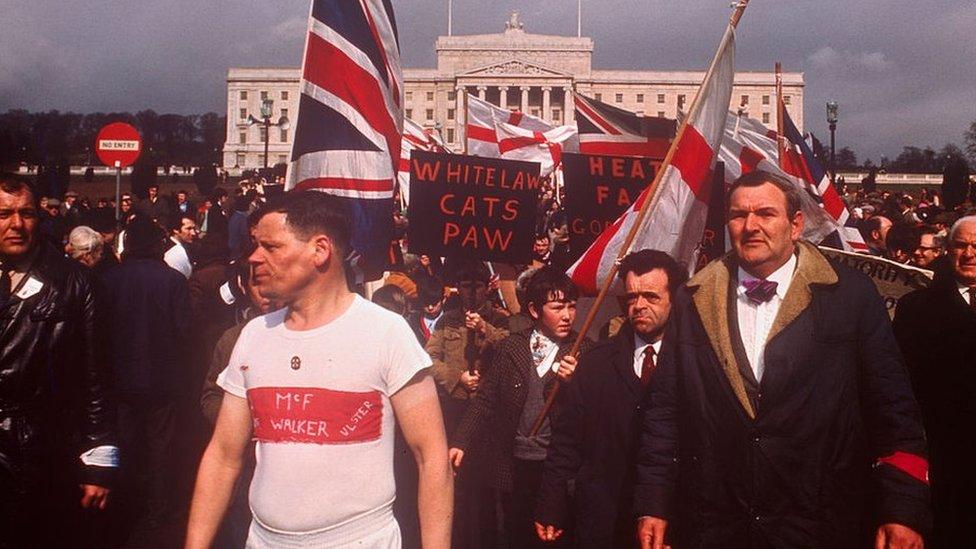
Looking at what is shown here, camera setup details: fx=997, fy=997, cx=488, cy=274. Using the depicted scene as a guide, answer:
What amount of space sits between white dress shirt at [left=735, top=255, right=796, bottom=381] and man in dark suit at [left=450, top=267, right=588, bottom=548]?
1.36 meters

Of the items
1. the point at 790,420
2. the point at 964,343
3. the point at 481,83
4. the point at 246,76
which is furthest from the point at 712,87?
the point at 246,76

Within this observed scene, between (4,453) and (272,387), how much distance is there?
133cm

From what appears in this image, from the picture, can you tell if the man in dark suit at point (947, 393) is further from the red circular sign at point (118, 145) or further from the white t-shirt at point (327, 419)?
the red circular sign at point (118, 145)

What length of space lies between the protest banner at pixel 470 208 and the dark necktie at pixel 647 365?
2.50 m

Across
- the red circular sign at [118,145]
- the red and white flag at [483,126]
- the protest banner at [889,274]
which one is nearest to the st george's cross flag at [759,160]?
the protest banner at [889,274]

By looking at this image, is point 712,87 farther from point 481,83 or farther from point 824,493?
point 481,83

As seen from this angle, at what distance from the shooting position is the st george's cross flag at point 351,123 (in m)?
4.64

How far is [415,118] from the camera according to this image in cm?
9950

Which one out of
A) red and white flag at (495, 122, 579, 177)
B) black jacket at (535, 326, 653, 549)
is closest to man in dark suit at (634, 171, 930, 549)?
black jacket at (535, 326, 653, 549)

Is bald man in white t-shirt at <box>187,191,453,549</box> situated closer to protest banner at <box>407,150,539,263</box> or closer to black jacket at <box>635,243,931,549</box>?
black jacket at <box>635,243,931,549</box>

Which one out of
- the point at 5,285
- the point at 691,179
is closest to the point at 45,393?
the point at 5,285

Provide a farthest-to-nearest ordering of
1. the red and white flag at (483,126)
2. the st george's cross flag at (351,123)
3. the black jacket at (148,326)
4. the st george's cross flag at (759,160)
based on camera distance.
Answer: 1. the red and white flag at (483,126)
2. the st george's cross flag at (759,160)
3. the black jacket at (148,326)
4. the st george's cross flag at (351,123)

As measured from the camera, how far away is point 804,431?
9.67 ft

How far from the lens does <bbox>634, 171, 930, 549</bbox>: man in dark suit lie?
9.63ft
